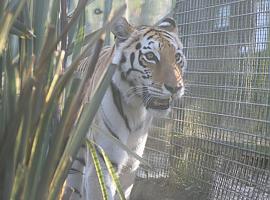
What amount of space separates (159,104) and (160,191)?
5.39 ft

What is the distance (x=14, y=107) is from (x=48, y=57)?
15cm

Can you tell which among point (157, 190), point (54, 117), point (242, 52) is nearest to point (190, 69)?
point (242, 52)

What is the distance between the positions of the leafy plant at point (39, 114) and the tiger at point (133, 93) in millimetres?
1909

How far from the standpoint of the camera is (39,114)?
99 cm

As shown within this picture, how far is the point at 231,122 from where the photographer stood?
3650mm

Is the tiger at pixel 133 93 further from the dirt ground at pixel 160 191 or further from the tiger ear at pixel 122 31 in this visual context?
the dirt ground at pixel 160 191

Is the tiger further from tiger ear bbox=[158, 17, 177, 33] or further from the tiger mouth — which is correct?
tiger ear bbox=[158, 17, 177, 33]

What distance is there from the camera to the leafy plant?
0.93 metres

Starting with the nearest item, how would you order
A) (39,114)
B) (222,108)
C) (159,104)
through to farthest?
1. (39,114)
2. (159,104)
3. (222,108)

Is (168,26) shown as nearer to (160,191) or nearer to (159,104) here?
(159,104)

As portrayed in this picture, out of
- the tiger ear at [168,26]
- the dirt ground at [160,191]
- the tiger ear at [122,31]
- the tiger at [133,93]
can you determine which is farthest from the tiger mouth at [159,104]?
the dirt ground at [160,191]

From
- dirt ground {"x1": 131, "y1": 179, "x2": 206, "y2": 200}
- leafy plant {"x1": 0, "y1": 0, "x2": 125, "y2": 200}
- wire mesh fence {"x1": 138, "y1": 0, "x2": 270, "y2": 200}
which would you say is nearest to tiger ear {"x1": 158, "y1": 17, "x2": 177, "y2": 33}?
wire mesh fence {"x1": 138, "y1": 0, "x2": 270, "y2": 200}

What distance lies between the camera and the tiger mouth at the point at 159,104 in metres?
2.96

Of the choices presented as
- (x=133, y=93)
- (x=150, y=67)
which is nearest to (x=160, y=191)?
(x=133, y=93)
